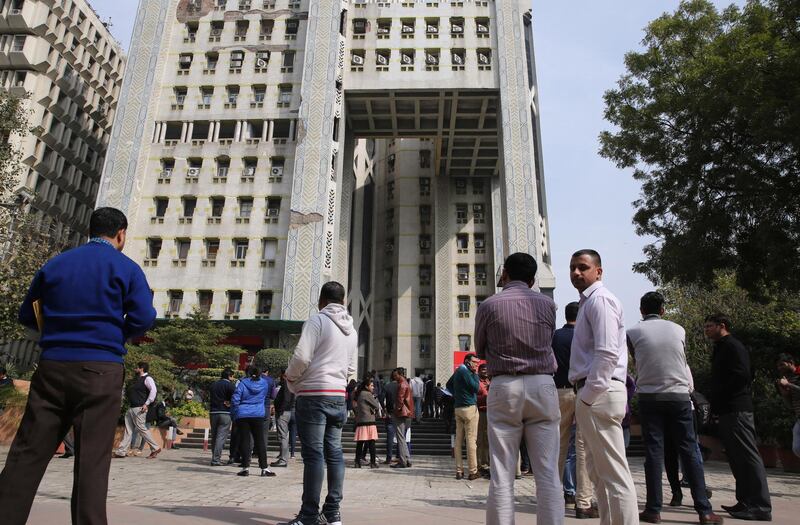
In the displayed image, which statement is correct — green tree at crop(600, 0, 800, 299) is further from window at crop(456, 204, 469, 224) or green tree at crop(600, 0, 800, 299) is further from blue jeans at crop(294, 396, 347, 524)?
window at crop(456, 204, 469, 224)

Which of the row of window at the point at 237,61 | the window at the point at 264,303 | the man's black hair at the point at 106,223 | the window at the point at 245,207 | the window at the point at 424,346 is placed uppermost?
the row of window at the point at 237,61

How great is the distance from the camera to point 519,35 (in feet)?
106

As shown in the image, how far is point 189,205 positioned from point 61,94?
49.7ft

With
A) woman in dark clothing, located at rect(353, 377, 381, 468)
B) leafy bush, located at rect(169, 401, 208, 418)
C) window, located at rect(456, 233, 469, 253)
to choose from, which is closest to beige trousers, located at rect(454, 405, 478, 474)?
woman in dark clothing, located at rect(353, 377, 381, 468)

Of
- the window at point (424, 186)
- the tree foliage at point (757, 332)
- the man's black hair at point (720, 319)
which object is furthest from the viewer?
the window at point (424, 186)

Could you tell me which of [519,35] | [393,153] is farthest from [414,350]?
[519,35]

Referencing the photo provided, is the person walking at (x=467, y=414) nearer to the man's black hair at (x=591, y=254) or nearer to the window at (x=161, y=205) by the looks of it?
the man's black hair at (x=591, y=254)

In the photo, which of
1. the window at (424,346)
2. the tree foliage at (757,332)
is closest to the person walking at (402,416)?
the tree foliage at (757,332)

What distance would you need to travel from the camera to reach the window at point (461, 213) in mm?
41594

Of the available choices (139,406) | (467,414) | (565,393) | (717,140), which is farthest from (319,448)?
(717,140)

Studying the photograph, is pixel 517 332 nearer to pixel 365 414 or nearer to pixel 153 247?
pixel 365 414

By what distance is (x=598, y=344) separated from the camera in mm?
3564

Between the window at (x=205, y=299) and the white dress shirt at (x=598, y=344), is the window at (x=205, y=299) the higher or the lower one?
the higher one

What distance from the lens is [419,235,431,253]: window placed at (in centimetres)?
4150
